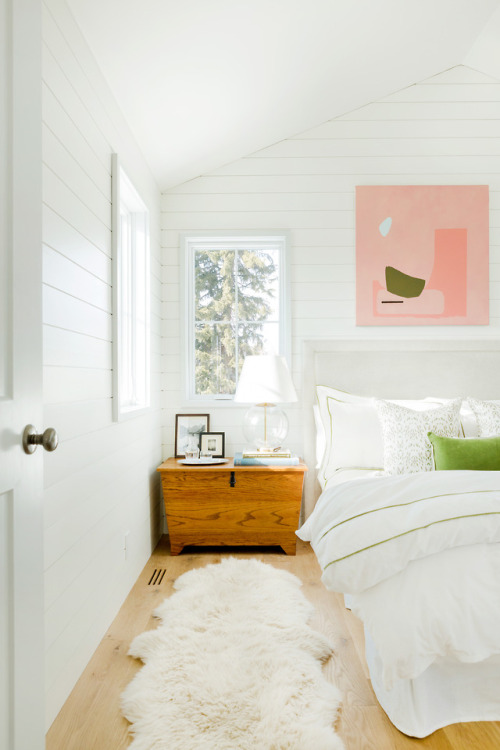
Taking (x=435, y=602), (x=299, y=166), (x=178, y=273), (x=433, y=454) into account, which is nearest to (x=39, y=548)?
(x=435, y=602)

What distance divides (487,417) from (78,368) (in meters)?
2.17

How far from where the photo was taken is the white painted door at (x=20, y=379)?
3.17 feet

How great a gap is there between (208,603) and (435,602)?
47.2 inches

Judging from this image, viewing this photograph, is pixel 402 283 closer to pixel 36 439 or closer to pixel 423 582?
pixel 423 582

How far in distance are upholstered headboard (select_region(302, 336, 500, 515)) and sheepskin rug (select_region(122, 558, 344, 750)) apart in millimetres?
1286

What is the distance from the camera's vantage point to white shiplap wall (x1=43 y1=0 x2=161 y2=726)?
1673mm

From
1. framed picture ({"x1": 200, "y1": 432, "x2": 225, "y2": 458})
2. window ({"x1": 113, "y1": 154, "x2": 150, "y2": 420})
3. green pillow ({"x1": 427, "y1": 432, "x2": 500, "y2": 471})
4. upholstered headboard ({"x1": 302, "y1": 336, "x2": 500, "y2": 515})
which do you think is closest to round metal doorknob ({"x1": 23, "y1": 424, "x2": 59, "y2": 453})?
window ({"x1": 113, "y1": 154, "x2": 150, "y2": 420})

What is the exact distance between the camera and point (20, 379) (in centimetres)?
103

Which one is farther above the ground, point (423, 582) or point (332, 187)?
point (332, 187)

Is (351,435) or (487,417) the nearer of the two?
(487,417)

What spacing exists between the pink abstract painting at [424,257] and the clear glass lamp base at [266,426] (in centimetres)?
85

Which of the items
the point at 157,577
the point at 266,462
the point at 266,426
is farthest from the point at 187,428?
the point at 157,577

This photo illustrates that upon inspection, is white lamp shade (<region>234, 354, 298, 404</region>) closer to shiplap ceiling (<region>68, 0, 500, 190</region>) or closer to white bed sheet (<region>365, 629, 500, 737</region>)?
shiplap ceiling (<region>68, 0, 500, 190</region>)

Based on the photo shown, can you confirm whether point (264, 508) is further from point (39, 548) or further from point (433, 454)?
point (39, 548)
